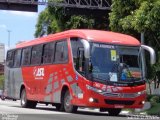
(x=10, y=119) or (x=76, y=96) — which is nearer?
(x=10, y=119)

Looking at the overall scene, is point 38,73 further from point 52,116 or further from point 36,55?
point 52,116

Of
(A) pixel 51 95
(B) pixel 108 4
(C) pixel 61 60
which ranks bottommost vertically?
(A) pixel 51 95

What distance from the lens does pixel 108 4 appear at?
45.8 meters

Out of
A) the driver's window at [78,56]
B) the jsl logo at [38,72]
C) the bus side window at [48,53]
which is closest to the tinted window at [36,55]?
the jsl logo at [38,72]

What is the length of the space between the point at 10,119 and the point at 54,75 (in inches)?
272

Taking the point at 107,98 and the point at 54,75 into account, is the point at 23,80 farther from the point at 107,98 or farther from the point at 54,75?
the point at 107,98

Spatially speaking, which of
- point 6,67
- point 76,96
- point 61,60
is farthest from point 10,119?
point 6,67

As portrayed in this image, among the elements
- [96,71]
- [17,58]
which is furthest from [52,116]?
[17,58]

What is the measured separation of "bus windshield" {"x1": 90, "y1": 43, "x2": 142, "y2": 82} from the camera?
70.8 ft

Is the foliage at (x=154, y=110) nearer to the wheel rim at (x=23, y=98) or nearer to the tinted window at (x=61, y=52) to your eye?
the tinted window at (x=61, y=52)

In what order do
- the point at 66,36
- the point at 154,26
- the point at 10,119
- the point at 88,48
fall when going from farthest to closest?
the point at 154,26 < the point at 66,36 < the point at 88,48 < the point at 10,119

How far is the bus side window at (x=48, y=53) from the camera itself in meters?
25.1

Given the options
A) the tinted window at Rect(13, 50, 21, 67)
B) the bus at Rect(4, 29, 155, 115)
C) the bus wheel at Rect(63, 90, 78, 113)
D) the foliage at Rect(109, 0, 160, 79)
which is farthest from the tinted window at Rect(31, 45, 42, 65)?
the foliage at Rect(109, 0, 160, 79)

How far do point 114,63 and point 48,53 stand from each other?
4.73m
